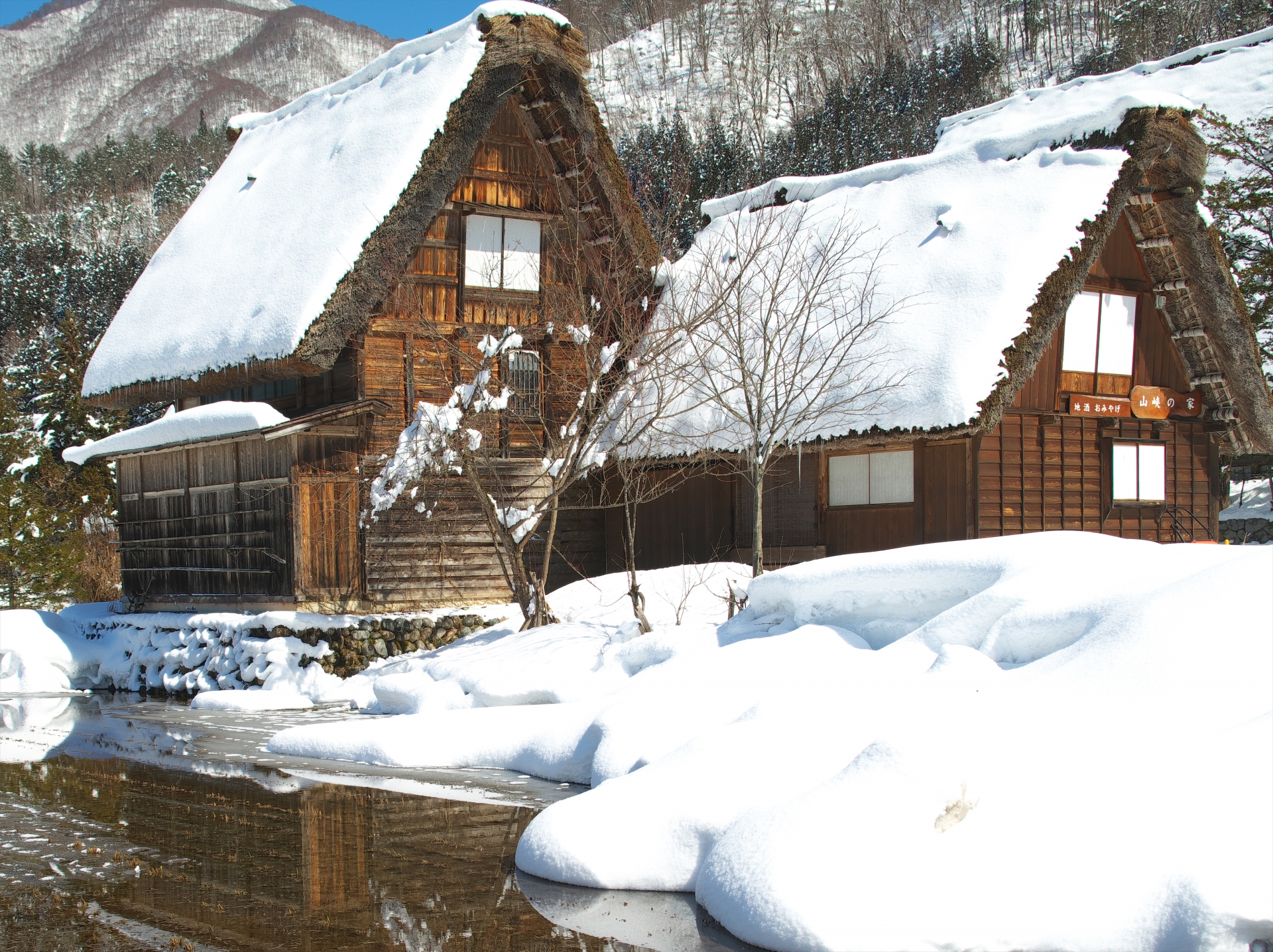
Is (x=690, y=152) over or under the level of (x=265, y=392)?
over

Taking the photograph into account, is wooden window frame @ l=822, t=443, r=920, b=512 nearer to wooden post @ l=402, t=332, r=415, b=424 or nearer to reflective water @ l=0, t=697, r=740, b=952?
wooden post @ l=402, t=332, r=415, b=424

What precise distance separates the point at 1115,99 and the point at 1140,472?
5329mm

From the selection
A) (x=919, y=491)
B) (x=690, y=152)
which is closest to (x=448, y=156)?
(x=919, y=491)

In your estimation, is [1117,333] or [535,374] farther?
[535,374]

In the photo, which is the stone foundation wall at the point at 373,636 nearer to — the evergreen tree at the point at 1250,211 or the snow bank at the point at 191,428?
the snow bank at the point at 191,428

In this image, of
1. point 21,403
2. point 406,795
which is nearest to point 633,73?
point 21,403

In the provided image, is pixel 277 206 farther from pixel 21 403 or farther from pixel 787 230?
pixel 21 403

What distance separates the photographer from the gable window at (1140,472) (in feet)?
54.2

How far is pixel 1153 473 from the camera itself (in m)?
16.9

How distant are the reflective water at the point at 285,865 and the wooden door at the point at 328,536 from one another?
5156 mm

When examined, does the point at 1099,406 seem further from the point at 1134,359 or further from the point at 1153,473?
Result: the point at 1153,473

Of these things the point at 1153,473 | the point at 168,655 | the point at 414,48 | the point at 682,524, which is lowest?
the point at 168,655

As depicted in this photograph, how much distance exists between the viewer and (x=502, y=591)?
51.5 feet

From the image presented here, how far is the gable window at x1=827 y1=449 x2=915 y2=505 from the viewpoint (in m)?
15.3
